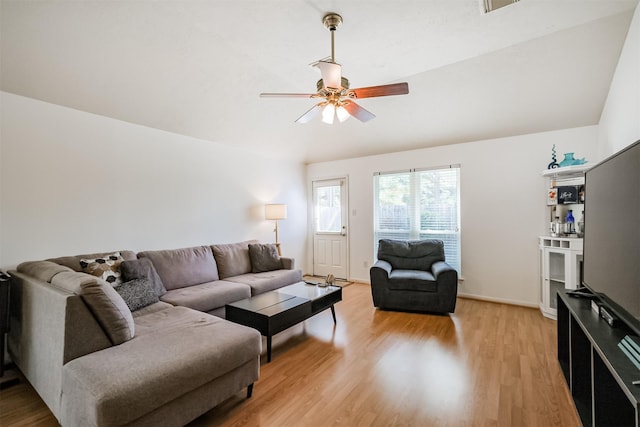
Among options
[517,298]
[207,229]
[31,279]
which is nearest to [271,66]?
[207,229]

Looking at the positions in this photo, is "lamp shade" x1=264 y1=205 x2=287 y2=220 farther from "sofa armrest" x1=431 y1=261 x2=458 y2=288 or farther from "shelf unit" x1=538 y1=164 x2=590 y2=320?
"shelf unit" x1=538 y1=164 x2=590 y2=320

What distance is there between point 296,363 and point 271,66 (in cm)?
290

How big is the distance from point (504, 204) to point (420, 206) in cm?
116

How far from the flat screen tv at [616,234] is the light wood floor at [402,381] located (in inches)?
33.0

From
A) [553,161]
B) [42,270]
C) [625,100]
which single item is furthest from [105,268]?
[553,161]

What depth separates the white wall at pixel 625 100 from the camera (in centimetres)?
197

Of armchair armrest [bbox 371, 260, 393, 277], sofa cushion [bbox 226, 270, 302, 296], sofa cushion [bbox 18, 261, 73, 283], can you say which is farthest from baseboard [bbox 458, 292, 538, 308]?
sofa cushion [bbox 18, 261, 73, 283]

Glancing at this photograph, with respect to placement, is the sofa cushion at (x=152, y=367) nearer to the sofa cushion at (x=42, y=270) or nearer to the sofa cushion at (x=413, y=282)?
the sofa cushion at (x=42, y=270)

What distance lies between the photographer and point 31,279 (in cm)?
216

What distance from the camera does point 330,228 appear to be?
5.82m

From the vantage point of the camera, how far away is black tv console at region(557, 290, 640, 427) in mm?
1197

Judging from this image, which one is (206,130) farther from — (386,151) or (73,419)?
(73,419)

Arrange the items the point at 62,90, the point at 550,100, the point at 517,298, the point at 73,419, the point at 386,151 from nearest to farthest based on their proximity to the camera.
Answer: the point at 73,419 < the point at 62,90 < the point at 550,100 < the point at 517,298 < the point at 386,151

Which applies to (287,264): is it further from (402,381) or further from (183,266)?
(402,381)
